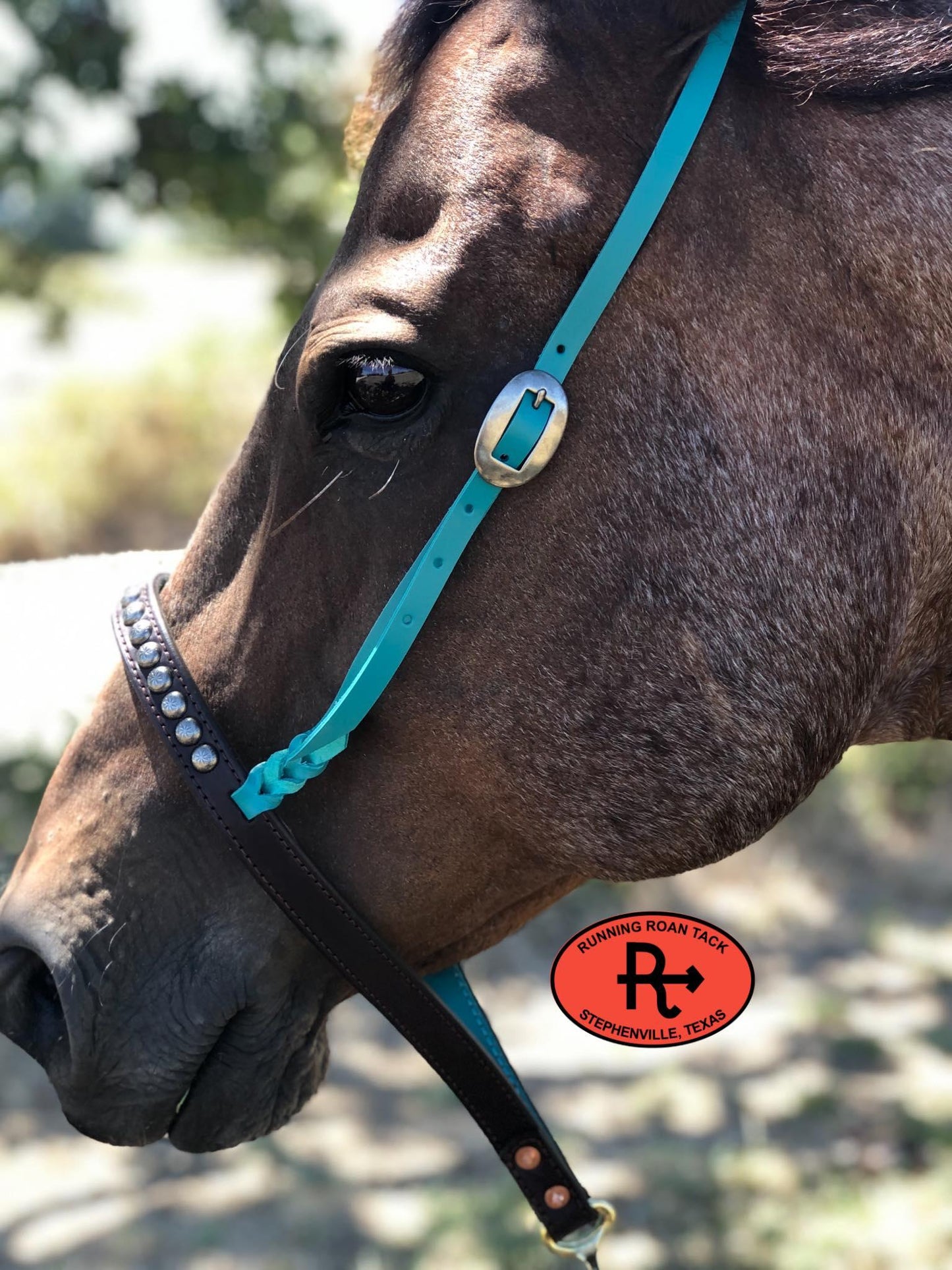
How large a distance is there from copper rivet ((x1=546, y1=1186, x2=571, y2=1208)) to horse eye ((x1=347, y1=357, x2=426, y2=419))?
1.19 meters

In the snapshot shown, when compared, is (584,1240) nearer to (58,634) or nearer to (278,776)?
(278,776)

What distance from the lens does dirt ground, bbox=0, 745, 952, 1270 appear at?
Answer: 374cm

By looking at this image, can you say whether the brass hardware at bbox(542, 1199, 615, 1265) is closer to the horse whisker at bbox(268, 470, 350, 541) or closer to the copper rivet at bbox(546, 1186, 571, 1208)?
the copper rivet at bbox(546, 1186, 571, 1208)

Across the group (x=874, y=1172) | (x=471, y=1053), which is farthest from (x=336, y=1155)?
(x=471, y=1053)

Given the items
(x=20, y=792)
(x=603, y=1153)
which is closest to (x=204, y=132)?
(x=20, y=792)

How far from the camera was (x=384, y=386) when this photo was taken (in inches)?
60.3

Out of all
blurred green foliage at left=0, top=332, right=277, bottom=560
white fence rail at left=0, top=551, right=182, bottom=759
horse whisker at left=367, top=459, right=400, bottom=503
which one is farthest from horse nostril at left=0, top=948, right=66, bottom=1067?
blurred green foliage at left=0, top=332, right=277, bottom=560

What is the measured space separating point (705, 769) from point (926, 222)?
0.78m

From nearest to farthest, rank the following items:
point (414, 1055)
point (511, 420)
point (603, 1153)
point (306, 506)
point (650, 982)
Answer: point (511, 420) < point (306, 506) < point (650, 982) < point (603, 1153) < point (414, 1055)

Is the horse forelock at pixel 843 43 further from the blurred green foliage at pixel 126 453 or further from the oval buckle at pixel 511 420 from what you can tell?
the blurred green foliage at pixel 126 453

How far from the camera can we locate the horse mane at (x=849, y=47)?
1.54 m

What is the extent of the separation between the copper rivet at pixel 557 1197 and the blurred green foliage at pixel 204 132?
13.1 feet

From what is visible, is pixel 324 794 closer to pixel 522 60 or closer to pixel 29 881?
pixel 29 881

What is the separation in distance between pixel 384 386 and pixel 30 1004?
1046 mm
